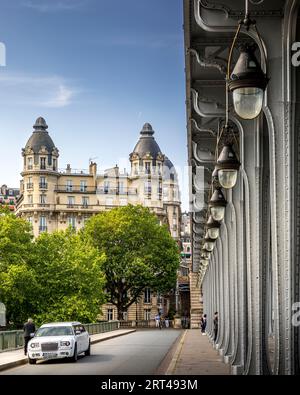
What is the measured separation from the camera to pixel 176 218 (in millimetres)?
176750

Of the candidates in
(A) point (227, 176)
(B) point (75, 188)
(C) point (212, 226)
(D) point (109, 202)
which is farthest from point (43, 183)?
(A) point (227, 176)

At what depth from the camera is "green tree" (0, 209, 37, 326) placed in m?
63.1

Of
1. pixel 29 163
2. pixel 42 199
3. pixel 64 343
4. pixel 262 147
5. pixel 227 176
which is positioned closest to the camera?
pixel 227 176

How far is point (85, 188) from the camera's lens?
141 m

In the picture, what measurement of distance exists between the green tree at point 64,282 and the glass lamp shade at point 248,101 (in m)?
58.1

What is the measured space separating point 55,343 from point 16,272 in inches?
1368

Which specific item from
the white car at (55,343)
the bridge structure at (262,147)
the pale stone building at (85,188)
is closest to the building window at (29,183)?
the pale stone building at (85,188)

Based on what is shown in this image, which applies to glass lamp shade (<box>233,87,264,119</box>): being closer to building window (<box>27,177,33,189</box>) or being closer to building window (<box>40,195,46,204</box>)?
building window (<box>40,195,46,204</box>)

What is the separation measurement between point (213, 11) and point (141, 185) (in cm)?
14014

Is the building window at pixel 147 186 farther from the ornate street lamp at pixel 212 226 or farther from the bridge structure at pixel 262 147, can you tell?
the bridge structure at pixel 262 147

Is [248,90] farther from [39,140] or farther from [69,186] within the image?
Answer: [39,140]

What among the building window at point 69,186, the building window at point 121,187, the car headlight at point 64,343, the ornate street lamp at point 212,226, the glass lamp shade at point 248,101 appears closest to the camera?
the glass lamp shade at point 248,101

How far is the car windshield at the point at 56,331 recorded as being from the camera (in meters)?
29.9
